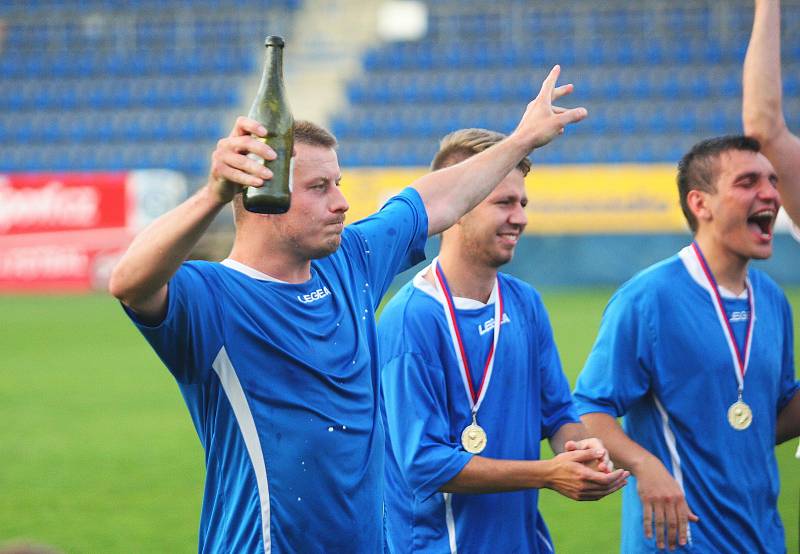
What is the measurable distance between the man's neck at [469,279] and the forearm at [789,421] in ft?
4.13

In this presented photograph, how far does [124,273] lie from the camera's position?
264 cm

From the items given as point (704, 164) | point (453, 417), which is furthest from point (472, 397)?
point (704, 164)

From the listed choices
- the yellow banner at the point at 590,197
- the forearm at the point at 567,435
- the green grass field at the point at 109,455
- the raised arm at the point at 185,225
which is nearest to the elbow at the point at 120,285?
the raised arm at the point at 185,225

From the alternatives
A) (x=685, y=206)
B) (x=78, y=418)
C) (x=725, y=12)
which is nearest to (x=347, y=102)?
(x=725, y=12)

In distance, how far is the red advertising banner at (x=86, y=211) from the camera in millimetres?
23609

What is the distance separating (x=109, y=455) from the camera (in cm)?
959

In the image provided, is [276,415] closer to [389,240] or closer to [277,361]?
[277,361]

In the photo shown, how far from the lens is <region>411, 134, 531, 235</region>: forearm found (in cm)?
378

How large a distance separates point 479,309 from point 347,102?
943 inches

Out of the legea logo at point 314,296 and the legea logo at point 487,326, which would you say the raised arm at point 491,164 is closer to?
the legea logo at point 487,326

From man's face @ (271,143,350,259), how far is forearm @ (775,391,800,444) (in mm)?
2015

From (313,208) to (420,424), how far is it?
0.87 metres

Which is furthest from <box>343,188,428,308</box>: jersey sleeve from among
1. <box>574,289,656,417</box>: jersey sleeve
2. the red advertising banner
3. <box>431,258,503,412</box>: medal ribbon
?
the red advertising banner

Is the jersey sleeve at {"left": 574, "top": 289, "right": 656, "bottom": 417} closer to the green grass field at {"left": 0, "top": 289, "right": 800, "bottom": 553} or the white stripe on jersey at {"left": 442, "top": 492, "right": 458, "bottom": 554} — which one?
the white stripe on jersey at {"left": 442, "top": 492, "right": 458, "bottom": 554}
